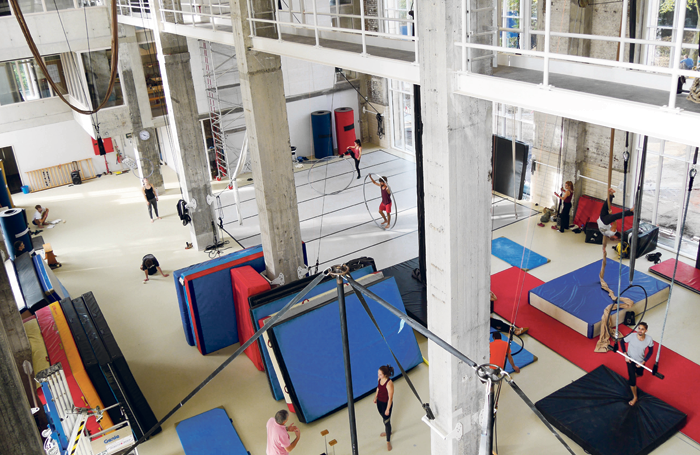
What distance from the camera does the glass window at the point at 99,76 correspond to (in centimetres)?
1589

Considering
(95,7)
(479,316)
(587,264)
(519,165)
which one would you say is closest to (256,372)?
(479,316)

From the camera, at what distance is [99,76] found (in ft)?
53.3

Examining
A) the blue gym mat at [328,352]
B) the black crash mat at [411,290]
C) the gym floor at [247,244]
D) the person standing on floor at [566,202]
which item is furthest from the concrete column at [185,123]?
the person standing on floor at [566,202]

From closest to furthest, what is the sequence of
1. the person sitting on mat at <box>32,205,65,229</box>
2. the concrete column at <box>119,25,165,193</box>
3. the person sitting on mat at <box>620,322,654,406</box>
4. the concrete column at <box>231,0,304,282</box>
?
the person sitting on mat at <box>620,322,654,406</box>
the concrete column at <box>231,0,304,282</box>
the concrete column at <box>119,25,165,193</box>
the person sitting on mat at <box>32,205,65,229</box>

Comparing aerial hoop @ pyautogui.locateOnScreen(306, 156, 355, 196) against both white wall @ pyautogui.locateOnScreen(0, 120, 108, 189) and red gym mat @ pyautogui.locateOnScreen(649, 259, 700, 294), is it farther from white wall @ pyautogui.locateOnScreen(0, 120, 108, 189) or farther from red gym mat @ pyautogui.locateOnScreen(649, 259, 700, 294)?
red gym mat @ pyautogui.locateOnScreen(649, 259, 700, 294)

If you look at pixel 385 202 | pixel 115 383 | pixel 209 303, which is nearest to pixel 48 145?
pixel 385 202

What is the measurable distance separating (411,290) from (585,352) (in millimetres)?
3298

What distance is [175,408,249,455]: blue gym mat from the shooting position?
8.00 metres

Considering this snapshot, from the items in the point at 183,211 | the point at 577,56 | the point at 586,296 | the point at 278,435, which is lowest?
the point at 586,296

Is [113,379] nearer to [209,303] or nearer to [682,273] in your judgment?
[209,303]

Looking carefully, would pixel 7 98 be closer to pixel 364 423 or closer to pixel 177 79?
pixel 177 79

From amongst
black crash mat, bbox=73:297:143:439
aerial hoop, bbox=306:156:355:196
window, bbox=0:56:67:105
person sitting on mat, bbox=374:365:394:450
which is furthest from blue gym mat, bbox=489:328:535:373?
window, bbox=0:56:67:105

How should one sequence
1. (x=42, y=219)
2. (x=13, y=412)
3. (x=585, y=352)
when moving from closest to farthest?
(x=13, y=412), (x=585, y=352), (x=42, y=219)

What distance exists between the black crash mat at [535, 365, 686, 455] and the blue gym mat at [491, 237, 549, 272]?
3.82 metres
